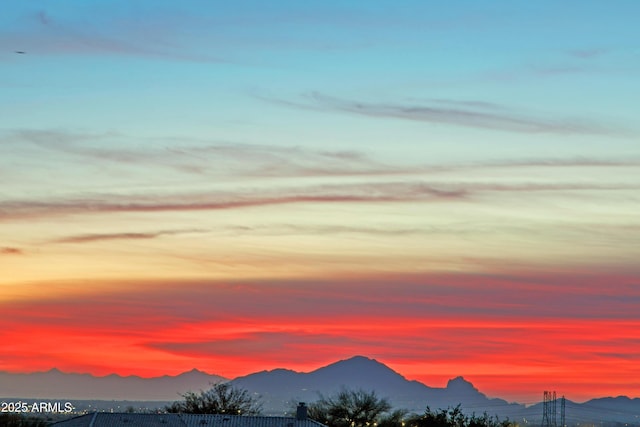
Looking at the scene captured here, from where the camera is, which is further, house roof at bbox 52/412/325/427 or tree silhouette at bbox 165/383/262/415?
tree silhouette at bbox 165/383/262/415

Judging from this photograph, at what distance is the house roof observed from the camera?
110812 mm

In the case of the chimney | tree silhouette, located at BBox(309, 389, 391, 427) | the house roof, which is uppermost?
tree silhouette, located at BBox(309, 389, 391, 427)

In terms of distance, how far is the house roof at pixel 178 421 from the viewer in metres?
111

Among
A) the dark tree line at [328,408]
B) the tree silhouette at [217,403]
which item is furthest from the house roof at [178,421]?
the dark tree line at [328,408]

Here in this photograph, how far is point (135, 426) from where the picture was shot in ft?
362

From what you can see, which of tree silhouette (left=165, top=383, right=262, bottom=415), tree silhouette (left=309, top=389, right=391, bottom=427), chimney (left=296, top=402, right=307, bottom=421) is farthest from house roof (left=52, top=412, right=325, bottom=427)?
tree silhouette (left=309, top=389, right=391, bottom=427)

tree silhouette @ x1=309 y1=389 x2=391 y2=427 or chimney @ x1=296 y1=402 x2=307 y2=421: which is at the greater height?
tree silhouette @ x1=309 y1=389 x2=391 y2=427

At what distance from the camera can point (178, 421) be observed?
113500 millimetres

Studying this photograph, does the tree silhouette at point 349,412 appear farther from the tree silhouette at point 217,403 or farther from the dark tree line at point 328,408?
the tree silhouette at point 217,403

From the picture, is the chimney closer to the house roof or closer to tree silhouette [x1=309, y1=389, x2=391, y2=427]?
the house roof

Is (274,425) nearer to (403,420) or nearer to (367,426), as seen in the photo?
(367,426)

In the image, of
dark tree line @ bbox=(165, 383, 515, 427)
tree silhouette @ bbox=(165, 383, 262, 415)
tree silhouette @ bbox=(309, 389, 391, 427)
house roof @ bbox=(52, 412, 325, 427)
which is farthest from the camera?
tree silhouette @ bbox=(309, 389, 391, 427)

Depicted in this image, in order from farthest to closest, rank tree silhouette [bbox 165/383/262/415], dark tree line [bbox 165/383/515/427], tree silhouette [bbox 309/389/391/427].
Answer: tree silhouette [bbox 309/389/391/427], dark tree line [bbox 165/383/515/427], tree silhouette [bbox 165/383/262/415]

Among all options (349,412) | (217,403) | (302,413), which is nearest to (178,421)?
(302,413)
